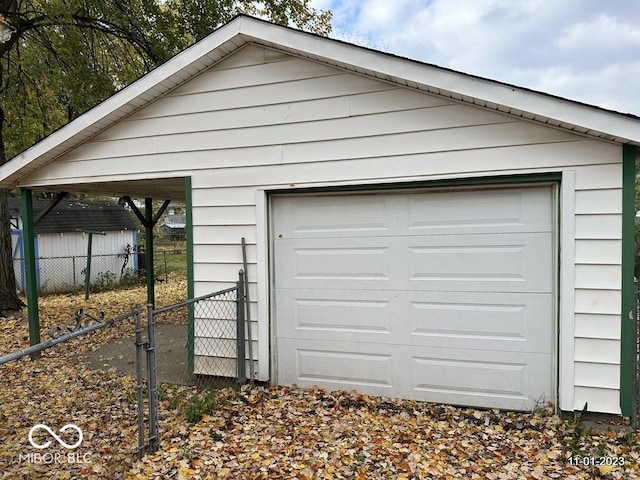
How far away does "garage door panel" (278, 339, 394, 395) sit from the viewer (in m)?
4.12

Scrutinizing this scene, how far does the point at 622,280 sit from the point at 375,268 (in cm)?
202

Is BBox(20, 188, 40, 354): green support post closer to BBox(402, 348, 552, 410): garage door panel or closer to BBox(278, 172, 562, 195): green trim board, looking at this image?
BBox(278, 172, 562, 195): green trim board

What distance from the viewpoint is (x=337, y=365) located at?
4.25m

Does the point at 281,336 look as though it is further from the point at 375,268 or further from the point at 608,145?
the point at 608,145

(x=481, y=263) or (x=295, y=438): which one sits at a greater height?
(x=481, y=263)

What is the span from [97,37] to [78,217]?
728cm

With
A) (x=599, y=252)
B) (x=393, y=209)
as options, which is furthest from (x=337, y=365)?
(x=599, y=252)

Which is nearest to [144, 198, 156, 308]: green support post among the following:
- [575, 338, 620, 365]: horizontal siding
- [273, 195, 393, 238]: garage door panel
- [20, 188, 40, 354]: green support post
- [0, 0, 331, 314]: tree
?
[20, 188, 40, 354]: green support post

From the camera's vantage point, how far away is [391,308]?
4.05 metres

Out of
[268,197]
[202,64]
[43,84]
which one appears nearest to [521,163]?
[268,197]

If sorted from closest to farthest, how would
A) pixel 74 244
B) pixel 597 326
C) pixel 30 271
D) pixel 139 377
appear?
pixel 139 377 < pixel 597 326 < pixel 30 271 < pixel 74 244

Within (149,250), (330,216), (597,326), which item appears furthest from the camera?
(149,250)

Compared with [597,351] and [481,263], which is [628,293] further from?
[481,263]

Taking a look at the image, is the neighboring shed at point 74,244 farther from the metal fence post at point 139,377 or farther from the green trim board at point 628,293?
the green trim board at point 628,293
